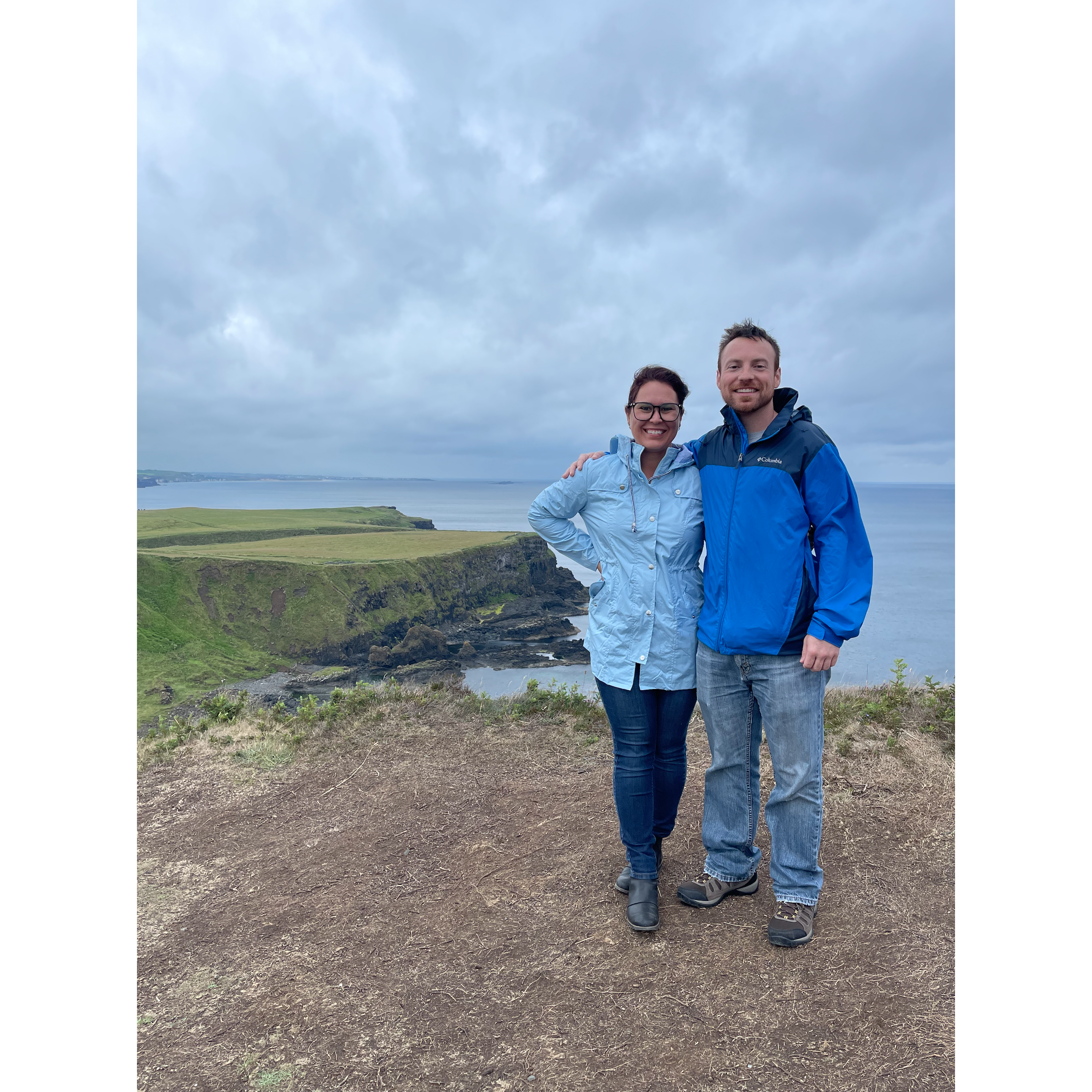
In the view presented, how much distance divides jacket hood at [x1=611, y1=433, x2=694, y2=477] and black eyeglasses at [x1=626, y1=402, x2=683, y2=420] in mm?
153

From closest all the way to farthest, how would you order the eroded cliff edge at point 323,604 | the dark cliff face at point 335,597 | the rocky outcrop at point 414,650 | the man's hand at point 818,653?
the man's hand at point 818,653 → the rocky outcrop at point 414,650 → the eroded cliff edge at point 323,604 → the dark cliff face at point 335,597

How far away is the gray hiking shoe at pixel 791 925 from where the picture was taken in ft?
10.0

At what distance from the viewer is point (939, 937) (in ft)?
10.2

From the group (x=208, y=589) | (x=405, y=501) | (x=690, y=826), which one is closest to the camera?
(x=690, y=826)

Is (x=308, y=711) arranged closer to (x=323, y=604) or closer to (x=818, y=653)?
(x=818, y=653)

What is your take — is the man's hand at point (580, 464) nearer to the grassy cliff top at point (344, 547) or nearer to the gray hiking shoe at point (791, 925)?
the gray hiking shoe at point (791, 925)

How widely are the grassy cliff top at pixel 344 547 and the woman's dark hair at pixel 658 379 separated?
40.0m

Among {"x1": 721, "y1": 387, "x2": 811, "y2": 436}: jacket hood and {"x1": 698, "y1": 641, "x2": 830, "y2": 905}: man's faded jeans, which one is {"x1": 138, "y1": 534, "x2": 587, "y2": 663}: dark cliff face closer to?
{"x1": 698, "y1": 641, "x2": 830, "y2": 905}: man's faded jeans

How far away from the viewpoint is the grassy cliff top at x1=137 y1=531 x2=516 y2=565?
45.3 meters

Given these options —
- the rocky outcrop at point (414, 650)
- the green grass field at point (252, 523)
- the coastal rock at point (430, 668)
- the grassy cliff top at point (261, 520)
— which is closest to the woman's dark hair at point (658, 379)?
the coastal rock at point (430, 668)

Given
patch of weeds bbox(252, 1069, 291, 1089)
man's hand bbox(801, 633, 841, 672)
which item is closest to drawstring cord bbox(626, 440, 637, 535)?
man's hand bbox(801, 633, 841, 672)

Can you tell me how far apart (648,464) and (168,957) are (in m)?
3.19

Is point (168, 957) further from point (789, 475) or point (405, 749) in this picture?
point (789, 475)
